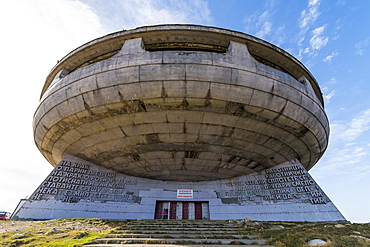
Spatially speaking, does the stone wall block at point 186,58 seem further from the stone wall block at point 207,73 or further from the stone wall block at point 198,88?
the stone wall block at point 198,88

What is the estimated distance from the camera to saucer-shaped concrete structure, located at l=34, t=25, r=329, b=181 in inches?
409

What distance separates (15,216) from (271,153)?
17797 mm

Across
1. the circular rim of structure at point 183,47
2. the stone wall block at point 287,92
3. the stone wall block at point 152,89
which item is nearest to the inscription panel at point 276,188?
the stone wall block at point 287,92

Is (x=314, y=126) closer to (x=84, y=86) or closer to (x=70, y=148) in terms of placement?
(x=84, y=86)

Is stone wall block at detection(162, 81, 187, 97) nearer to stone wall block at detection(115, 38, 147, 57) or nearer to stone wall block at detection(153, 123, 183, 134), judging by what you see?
stone wall block at detection(153, 123, 183, 134)

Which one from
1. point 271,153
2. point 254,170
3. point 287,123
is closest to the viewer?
point 287,123

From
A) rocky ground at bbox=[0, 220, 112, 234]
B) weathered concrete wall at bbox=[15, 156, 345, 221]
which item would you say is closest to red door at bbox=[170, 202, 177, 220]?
weathered concrete wall at bbox=[15, 156, 345, 221]

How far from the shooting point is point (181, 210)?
A: 16594mm

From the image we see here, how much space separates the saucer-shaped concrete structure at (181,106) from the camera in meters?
10.4

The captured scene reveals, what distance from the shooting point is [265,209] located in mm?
14336

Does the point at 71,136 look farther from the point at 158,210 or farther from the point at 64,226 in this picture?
the point at 158,210

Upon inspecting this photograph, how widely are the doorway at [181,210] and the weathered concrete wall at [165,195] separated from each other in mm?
462

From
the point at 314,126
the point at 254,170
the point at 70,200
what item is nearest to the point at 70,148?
the point at 70,200

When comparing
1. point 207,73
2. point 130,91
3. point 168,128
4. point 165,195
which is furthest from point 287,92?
point 165,195
